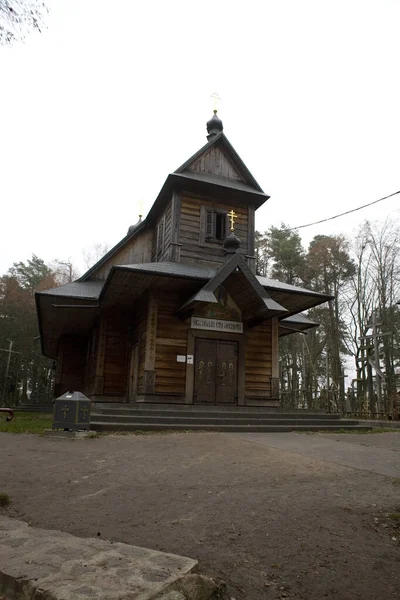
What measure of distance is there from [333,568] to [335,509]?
123 centimetres

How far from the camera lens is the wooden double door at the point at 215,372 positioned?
45.9 ft

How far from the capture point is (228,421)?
11.2 meters

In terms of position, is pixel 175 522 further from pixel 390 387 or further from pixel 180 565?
pixel 390 387

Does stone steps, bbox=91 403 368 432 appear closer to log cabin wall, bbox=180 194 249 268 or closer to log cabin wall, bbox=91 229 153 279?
log cabin wall, bbox=180 194 249 268

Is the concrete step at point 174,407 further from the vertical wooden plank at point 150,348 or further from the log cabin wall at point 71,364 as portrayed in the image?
the log cabin wall at point 71,364

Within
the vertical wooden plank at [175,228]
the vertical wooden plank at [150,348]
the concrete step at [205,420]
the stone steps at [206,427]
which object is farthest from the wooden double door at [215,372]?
the vertical wooden plank at [175,228]

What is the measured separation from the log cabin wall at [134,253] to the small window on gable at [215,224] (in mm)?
3972

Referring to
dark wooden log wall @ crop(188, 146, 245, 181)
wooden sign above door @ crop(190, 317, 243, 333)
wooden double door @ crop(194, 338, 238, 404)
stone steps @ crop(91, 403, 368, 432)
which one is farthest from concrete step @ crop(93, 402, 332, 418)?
dark wooden log wall @ crop(188, 146, 245, 181)

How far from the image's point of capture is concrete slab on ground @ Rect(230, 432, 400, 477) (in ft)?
22.7

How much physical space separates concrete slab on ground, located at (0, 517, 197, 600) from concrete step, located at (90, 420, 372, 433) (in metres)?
6.45

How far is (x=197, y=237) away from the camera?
15891mm

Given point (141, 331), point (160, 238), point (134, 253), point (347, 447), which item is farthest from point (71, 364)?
point (347, 447)

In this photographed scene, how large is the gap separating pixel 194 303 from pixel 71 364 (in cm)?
1290

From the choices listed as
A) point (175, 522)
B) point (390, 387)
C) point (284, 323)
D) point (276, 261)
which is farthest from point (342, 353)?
point (175, 522)
